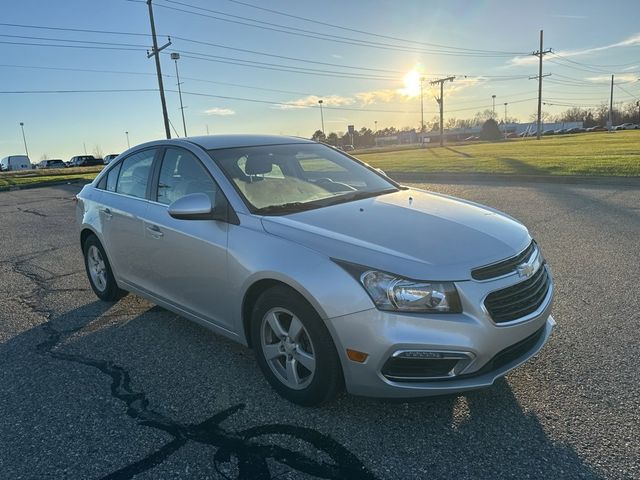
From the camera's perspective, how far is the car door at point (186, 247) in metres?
3.36

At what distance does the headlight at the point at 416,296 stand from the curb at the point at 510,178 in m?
11.6

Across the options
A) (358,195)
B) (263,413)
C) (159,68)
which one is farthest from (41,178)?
(263,413)

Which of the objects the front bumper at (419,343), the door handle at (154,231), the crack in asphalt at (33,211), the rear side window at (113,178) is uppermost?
the rear side window at (113,178)

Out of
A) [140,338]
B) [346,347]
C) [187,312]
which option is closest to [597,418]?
[346,347]

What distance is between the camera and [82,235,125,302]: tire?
16.3ft

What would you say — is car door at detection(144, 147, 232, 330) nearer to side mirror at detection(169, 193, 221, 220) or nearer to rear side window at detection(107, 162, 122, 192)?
side mirror at detection(169, 193, 221, 220)

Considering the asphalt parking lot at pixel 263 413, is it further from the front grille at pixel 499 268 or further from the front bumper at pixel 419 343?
the front grille at pixel 499 268

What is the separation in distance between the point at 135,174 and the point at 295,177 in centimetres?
165

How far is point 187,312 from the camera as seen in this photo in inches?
149

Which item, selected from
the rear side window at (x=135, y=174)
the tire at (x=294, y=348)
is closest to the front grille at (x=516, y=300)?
the tire at (x=294, y=348)

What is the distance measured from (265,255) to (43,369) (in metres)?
2.12

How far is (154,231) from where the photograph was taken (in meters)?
3.97

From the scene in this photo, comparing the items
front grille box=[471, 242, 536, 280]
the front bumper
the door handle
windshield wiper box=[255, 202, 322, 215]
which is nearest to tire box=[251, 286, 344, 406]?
the front bumper

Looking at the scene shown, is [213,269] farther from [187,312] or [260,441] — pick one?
[260,441]
